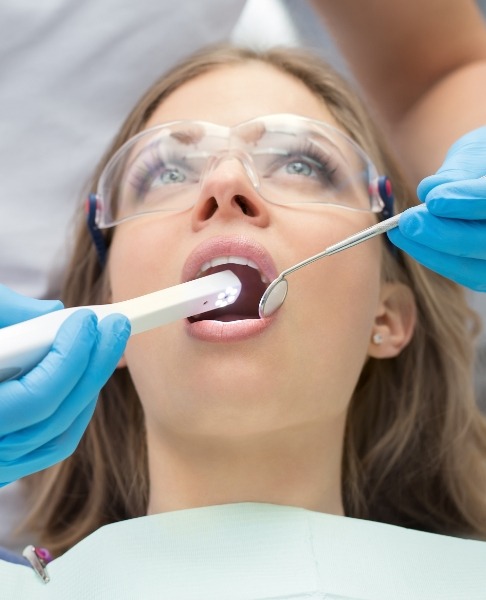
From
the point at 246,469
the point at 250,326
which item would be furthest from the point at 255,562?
the point at 250,326

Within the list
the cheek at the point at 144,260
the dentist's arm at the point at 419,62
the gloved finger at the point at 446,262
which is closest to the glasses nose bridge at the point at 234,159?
the cheek at the point at 144,260

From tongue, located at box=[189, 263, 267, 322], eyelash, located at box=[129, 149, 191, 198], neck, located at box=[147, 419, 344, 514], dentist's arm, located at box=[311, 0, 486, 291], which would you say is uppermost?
dentist's arm, located at box=[311, 0, 486, 291]

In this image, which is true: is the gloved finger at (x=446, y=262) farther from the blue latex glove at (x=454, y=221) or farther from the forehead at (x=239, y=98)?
the forehead at (x=239, y=98)

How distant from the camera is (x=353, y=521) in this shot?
55.2 inches

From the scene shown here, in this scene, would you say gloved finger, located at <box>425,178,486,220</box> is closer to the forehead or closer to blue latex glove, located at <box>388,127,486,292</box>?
blue latex glove, located at <box>388,127,486,292</box>

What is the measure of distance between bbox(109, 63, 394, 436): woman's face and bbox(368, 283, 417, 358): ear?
0.54 ft

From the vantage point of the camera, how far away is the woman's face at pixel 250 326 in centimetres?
134

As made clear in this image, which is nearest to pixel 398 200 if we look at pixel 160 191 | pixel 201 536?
pixel 160 191

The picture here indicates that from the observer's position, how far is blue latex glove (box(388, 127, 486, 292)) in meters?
1.25

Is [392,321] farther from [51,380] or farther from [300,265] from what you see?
[51,380]

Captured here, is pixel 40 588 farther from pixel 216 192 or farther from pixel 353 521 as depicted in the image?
pixel 216 192

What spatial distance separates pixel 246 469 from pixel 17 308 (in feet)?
1.65

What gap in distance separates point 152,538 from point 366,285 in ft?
1.86

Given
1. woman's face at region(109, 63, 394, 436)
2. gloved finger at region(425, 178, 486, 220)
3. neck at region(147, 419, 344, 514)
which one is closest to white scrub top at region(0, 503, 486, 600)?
neck at region(147, 419, 344, 514)
